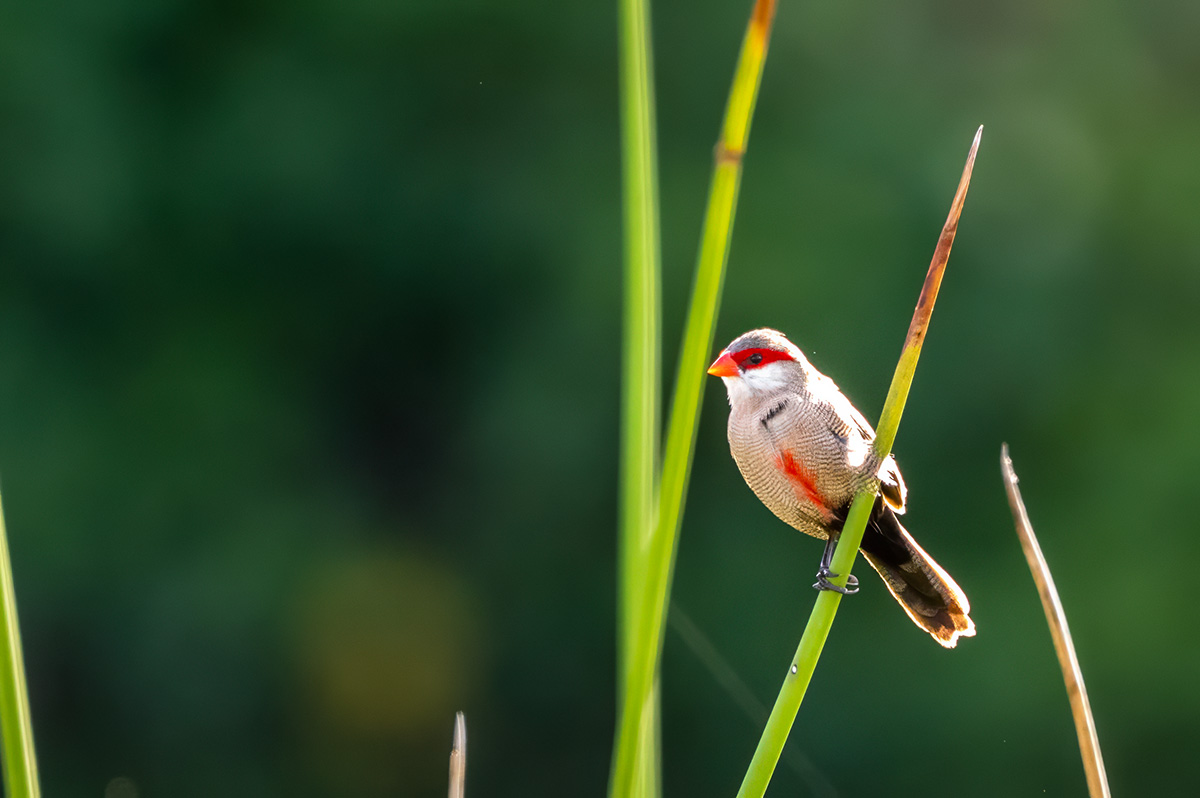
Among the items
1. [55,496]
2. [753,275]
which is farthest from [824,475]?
[55,496]

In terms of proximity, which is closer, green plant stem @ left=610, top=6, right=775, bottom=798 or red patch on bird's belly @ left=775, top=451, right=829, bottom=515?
green plant stem @ left=610, top=6, right=775, bottom=798

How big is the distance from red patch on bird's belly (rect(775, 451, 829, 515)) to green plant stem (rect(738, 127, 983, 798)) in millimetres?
495

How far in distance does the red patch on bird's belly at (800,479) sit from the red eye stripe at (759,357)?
19 centimetres

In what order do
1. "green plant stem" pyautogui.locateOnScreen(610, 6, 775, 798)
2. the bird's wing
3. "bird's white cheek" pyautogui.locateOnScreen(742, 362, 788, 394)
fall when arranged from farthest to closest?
"bird's white cheek" pyautogui.locateOnScreen(742, 362, 788, 394), the bird's wing, "green plant stem" pyautogui.locateOnScreen(610, 6, 775, 798)

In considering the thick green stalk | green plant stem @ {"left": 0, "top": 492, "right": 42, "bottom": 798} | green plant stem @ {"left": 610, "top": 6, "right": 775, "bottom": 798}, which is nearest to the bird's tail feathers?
the thick green stalk

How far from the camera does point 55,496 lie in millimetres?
5574

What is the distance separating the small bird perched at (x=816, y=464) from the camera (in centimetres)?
162

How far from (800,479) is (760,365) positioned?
0.25 metres

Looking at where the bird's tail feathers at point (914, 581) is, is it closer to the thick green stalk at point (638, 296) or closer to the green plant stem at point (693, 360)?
the thick green stalk at point (638, 296)

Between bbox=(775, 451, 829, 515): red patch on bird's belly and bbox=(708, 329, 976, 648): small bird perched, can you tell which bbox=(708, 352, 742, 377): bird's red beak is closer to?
bbox=(708, 329, 976, 648): small bird perched

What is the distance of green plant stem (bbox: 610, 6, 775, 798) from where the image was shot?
2.54ft

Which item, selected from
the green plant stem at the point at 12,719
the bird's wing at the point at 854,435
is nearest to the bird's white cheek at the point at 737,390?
the bird's wing at the point at 854,435

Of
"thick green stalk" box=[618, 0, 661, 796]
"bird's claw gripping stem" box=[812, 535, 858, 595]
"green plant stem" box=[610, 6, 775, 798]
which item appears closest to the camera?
"green plant stem" box=[610, 6, 775, 798]

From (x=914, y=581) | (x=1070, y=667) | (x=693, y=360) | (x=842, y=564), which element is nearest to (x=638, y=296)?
(x=693, y=360)
